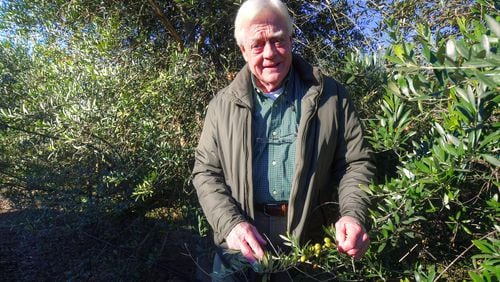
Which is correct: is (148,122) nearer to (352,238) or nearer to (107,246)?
(107,246)

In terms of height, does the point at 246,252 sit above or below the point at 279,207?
below

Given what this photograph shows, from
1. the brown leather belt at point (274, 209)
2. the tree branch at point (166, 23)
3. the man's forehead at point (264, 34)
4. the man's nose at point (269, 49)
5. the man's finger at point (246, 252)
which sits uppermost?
the tree branch at point (166, 23)

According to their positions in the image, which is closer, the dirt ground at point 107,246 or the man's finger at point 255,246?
the man's finger at point 255,246

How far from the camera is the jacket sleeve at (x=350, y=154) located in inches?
85.0

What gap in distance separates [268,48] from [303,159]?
58cm

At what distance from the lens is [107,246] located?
12.1 ft

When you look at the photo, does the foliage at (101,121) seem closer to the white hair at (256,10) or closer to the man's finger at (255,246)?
the white hair at (256,10)

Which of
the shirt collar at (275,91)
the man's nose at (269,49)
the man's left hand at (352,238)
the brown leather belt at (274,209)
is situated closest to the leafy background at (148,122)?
the man's left hand at (352,238)

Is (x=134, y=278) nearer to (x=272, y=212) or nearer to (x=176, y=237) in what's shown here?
(x=176, y=237)

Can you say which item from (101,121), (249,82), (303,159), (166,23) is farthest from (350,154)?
(166,23)

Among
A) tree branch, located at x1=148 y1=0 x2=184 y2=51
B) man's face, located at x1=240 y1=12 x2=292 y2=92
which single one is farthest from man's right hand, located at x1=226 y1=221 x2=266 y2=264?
tree branch, located at x1=148 y1=0 x2=184 y2=51

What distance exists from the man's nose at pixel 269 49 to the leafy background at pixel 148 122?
620 millimetres

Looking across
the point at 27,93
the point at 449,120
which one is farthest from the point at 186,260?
the point at 449,120

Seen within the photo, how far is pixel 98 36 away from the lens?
11.7ft
